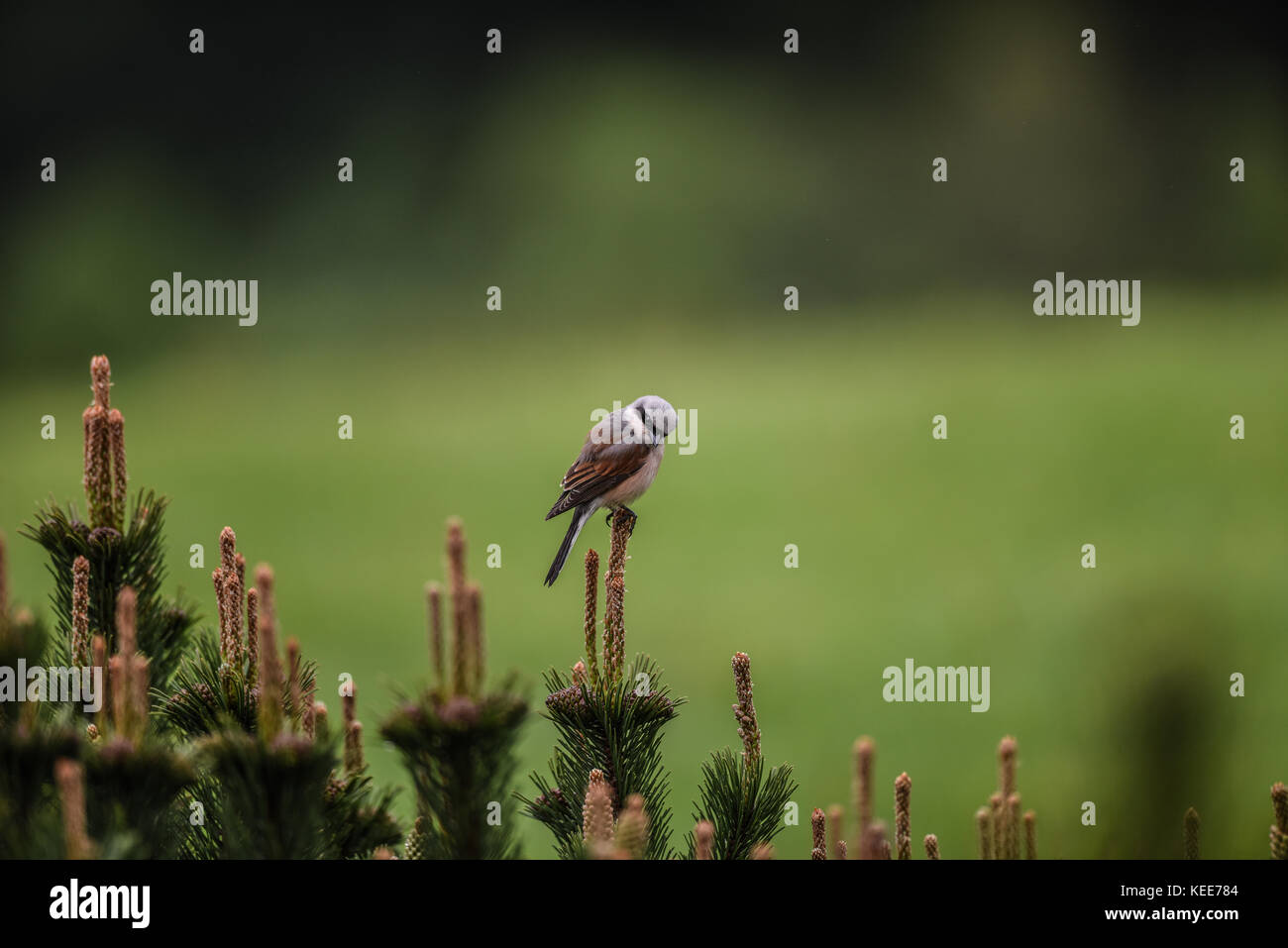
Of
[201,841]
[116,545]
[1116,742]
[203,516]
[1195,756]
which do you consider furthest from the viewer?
[203,516]

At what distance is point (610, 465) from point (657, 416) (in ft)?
0.48

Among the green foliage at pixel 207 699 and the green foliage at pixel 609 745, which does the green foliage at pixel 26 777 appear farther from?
the green foliage at pixel 609 745

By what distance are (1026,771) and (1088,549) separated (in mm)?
1550

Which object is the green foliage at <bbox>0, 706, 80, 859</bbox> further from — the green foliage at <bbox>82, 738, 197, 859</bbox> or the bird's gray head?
the bird's gray head

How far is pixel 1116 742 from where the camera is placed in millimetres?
2254

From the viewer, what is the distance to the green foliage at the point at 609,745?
968 mm

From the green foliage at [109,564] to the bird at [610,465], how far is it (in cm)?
93

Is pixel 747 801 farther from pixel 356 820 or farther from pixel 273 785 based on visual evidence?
pixel 273 785

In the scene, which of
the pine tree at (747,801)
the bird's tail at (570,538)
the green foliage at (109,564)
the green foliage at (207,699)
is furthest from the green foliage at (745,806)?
the bird's tail at (570,538)

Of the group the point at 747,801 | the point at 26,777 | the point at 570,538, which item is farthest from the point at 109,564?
the point at 570,538

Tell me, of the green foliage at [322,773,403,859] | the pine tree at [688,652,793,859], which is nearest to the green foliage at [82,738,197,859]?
the green foliage at [322,773,403,859]

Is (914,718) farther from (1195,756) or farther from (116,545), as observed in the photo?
(116,545)

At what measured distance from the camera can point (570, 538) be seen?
1907 mm
